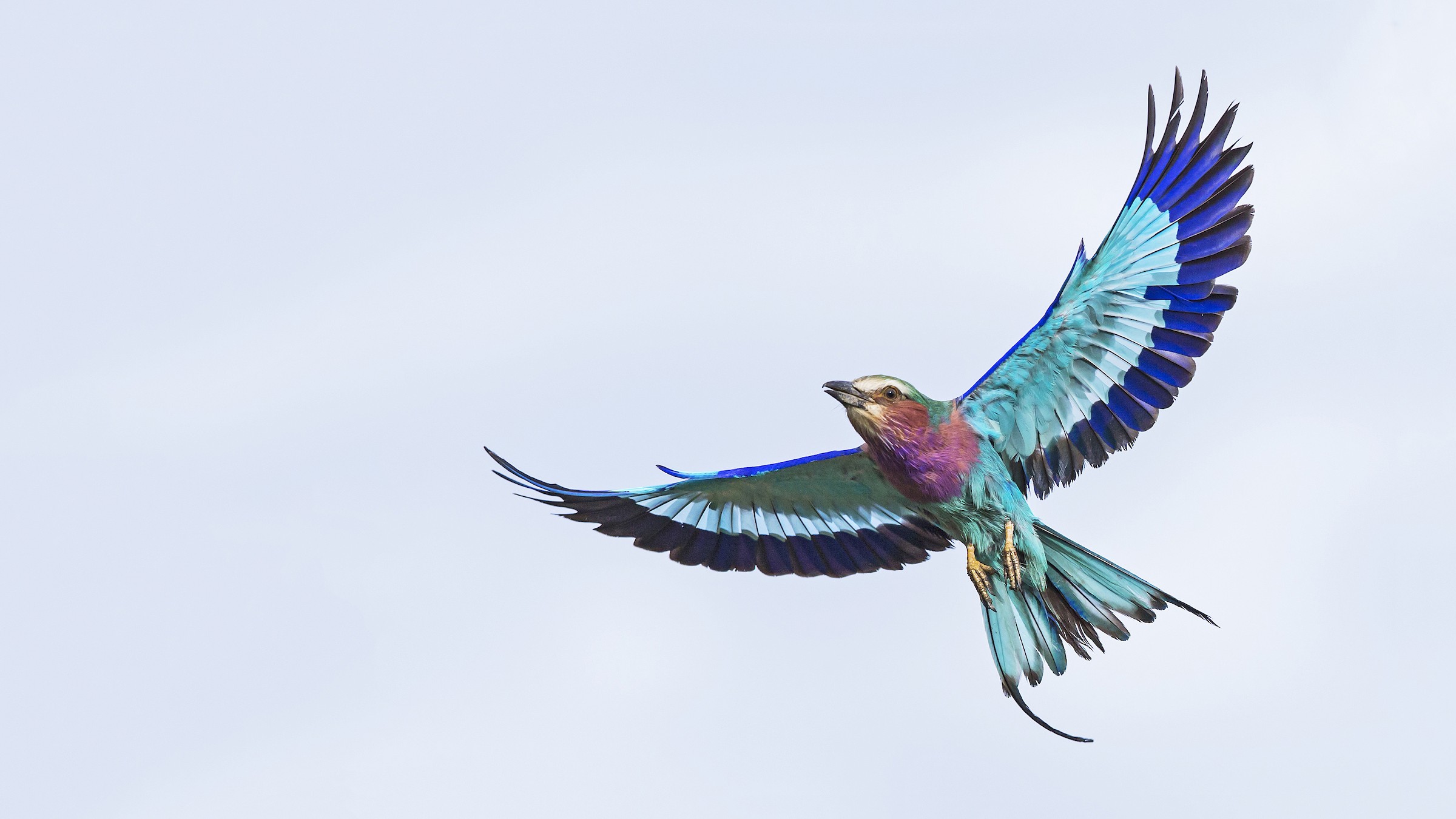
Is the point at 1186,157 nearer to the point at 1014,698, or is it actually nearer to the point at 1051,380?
the point at 1051,380

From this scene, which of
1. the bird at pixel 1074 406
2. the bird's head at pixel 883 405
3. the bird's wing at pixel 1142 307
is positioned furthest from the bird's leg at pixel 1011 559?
the bird's head at pixel 883 405

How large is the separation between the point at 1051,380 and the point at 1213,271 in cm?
134

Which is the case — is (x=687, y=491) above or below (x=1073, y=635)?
above

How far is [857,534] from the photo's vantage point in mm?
14156

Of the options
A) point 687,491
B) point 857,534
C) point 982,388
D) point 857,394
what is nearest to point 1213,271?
point 982,388

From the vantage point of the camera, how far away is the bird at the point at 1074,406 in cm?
1254

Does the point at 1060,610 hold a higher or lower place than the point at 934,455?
lower

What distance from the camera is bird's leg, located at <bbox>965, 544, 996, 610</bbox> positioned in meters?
12.8

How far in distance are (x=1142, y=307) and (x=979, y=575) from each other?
7.16 ft

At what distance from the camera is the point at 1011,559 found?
41.4 feet

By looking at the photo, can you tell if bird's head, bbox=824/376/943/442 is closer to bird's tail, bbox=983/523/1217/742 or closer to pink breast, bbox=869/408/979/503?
pink breast, bbox=869/408/979/503

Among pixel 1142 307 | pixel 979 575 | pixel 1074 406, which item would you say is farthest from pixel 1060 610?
pixel 1142 307

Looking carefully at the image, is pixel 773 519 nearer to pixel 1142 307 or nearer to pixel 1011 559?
pixel 1011 559

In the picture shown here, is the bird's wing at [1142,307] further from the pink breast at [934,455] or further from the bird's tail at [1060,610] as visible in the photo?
the bird's tail at [1060,610]
